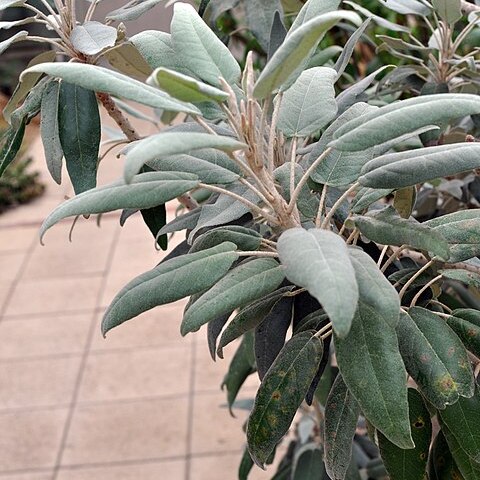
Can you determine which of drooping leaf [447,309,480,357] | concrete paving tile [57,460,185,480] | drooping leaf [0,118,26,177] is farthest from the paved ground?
drooping leaf [447,309,480,357]

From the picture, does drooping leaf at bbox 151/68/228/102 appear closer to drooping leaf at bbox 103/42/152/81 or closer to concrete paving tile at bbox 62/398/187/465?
drooping leaf at bbox 103/42/152/81

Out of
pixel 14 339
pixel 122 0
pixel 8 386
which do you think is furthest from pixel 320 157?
pixel 14 339

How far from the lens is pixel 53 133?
0.95 metres

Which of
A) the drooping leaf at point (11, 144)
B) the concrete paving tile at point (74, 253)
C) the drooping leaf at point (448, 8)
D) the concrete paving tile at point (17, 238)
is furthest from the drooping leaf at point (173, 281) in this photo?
the concrete paving tile at point (17, 238)

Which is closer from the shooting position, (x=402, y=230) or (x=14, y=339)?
(x=402, y=230)

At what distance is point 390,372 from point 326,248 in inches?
5.8

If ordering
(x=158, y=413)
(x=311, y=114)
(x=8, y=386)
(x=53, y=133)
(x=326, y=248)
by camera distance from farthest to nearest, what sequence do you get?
1. (x=8, y=386)
2. (x=158, y=413)
3. (x=53, y=133)
4. (x=311, y=114)
5. (x=326, y=248)

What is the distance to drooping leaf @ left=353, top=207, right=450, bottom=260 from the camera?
0.66 m

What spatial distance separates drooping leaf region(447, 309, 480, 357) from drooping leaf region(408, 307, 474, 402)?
1.5 inches

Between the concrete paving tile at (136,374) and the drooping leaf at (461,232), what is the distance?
2.23 metres

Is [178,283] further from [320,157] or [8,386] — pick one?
[8,386]

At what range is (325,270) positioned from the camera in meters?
0.54

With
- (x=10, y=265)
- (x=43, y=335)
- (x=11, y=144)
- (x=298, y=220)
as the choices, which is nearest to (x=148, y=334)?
(x=43, y=335)

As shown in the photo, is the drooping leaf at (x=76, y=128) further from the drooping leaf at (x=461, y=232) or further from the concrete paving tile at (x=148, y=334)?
the concrete paving tile at (x=148, y=334)
